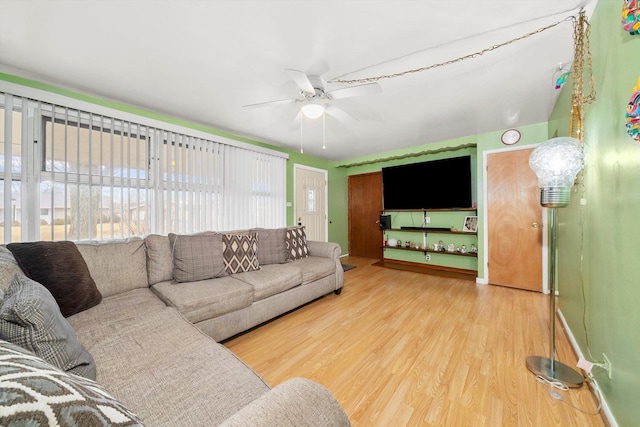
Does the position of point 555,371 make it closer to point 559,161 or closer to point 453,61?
point 559,161

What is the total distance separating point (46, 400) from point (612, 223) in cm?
215

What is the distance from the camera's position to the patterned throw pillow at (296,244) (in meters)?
3.06

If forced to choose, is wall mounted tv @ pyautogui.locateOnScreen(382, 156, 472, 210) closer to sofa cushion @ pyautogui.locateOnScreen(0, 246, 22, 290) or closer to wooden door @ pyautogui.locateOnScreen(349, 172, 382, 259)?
wooden door @ pyautogui.locateOnScreen(349, 172, 382, 259)

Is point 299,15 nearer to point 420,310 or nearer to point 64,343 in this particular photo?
point 64,343

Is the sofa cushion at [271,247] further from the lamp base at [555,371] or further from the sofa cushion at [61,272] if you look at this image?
the lamp base at [555,371]

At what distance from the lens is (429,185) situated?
164 inches

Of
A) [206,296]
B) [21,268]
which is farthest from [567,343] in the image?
[21,268]

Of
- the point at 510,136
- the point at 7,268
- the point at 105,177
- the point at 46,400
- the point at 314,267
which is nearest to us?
the point at 46,400

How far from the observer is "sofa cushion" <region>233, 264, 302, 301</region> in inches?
85.3

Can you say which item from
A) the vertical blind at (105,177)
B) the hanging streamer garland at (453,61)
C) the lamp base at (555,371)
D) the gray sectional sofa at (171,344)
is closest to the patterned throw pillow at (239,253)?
the gray sectional sofa at (171,344)

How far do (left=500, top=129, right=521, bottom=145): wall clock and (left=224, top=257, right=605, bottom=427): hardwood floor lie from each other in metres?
2.09

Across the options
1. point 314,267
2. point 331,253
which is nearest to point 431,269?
point 331,253

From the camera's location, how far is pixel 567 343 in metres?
1.96


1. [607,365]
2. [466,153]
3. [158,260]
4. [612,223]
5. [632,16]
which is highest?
[466,153]
